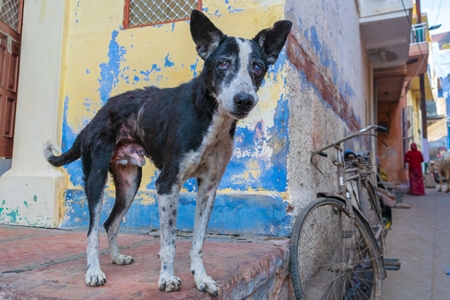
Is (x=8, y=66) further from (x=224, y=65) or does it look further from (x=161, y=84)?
(x=224, y=65)

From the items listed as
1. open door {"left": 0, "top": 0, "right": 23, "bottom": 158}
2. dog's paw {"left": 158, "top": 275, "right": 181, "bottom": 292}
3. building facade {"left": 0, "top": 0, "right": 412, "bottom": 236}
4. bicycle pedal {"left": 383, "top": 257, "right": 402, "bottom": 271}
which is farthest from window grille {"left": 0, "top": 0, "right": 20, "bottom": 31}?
bicycle pedal {"left": 383, "top": 257, "right": 402, "bottom": 271}

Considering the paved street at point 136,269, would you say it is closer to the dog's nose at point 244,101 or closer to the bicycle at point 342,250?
the bicycle at point 342,250

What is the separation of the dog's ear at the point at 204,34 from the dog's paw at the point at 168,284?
1.09 meters

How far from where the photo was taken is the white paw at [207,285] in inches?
62.1

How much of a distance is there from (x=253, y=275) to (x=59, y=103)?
9.12 feet

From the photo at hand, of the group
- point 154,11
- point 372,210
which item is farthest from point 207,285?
point 154,11

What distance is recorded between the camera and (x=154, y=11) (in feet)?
11.6

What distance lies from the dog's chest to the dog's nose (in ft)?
0.82

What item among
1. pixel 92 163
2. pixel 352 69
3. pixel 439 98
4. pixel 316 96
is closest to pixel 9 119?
pixel 92 163

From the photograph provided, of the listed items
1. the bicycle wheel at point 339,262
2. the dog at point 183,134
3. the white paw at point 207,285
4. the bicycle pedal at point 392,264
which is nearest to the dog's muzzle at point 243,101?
the dog at point 183,134

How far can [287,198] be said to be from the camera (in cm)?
276

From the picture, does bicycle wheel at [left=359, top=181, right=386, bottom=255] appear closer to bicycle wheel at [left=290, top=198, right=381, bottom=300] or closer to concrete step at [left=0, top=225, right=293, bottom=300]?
bicycle wheel at [left=290, top=198, right=381, bottom=300]

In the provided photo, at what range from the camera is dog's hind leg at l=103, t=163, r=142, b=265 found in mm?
2100

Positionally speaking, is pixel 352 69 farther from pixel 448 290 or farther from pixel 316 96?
pixel 448 290
